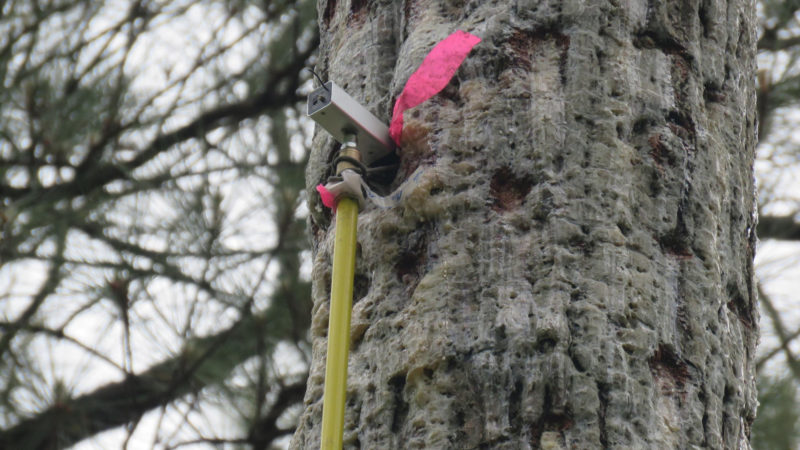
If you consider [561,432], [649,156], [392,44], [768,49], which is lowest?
[561,432]

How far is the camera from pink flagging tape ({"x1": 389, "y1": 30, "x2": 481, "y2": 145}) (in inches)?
34.9

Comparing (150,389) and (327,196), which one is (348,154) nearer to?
(327,196)

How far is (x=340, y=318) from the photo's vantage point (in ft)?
2.65

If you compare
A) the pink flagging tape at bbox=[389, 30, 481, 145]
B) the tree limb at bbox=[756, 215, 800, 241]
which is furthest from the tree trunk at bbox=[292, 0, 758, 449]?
the tree limb at bbox=[756, 215, 800, 241]

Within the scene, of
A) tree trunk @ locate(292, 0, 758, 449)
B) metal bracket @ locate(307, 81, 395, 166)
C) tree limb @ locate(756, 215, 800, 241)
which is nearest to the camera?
tree trunk @ locate(292, 0, 758, 449)

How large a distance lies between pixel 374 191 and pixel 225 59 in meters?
2.03

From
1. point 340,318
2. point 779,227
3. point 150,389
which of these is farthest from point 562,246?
point 779,227

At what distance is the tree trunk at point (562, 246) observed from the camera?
0.73 metres

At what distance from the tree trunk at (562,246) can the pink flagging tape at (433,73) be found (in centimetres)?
1

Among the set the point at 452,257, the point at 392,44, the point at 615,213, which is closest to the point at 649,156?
the point at 615,213

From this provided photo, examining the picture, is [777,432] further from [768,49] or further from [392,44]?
[392,44]

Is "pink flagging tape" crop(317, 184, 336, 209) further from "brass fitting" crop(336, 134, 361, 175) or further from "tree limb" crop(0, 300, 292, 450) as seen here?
"tree limb" crop(0, 300, 292, 450)

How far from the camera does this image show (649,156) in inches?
33.2

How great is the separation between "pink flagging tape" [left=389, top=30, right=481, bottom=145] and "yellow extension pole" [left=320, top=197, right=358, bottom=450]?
105mm
